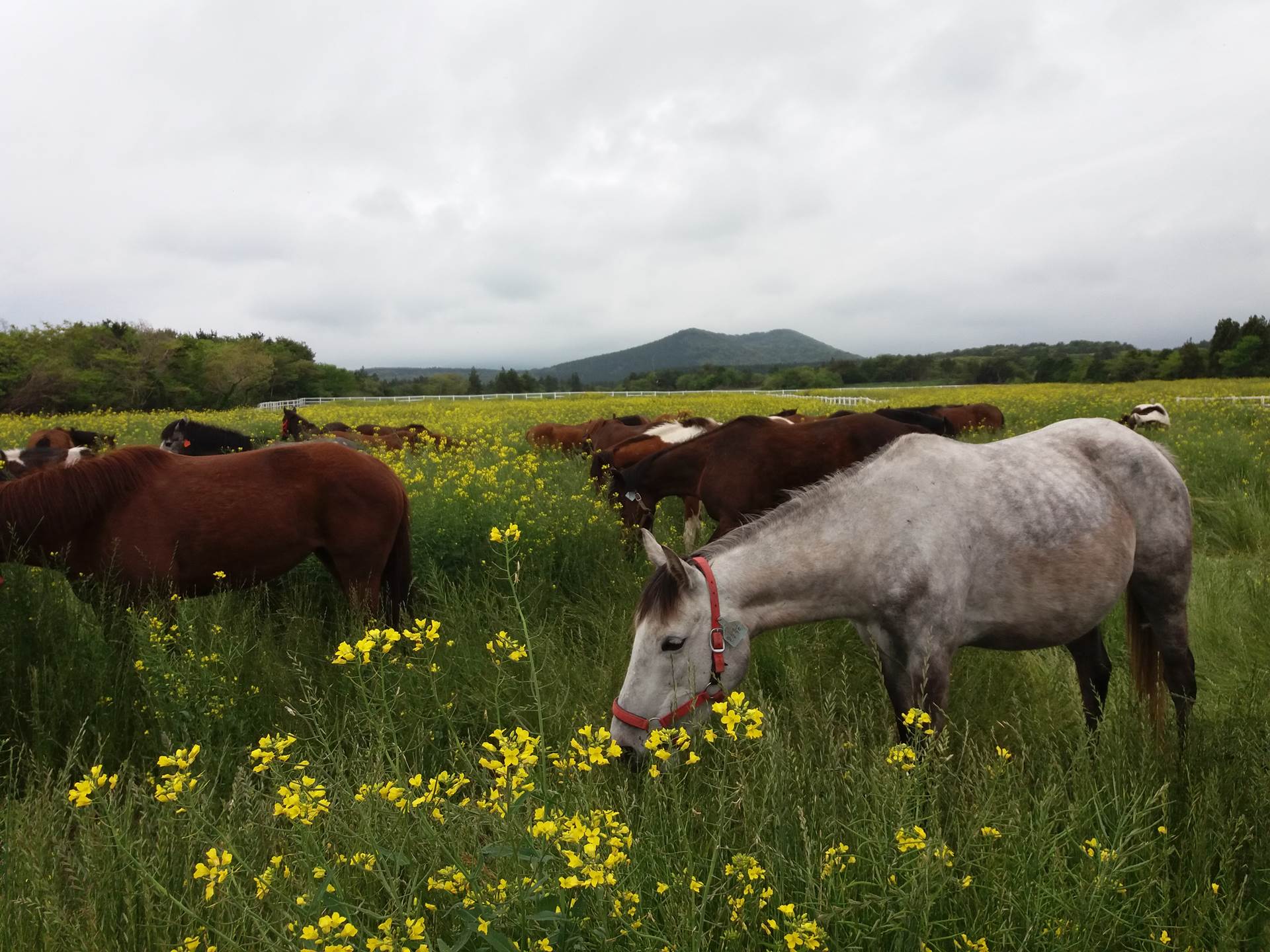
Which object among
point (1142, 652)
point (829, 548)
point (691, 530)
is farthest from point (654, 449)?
point (829, 548)

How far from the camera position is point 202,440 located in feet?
31.2

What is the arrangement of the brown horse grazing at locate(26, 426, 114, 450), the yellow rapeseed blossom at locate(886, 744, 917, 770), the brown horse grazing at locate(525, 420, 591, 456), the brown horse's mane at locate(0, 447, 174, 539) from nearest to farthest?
the yellow rapeseed blossom at locate(886, 744, 917, 770), the brown horse's mane at locate(0, 447, 174, 539), the brown horse grazing at locate(26, 426, 114, 450), the brown horse grazing at locate(525, 420, 591, 456)

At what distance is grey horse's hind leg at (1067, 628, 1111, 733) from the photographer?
397 centimetres

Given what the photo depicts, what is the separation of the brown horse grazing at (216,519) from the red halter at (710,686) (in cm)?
306

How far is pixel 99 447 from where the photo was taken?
497 inches

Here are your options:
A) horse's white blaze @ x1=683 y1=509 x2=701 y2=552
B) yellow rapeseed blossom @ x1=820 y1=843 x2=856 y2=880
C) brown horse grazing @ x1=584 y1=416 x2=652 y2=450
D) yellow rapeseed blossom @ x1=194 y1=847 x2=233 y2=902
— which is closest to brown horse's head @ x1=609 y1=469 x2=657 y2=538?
horse's white blaze @ x1=683 y1=509 x2=701 y2=552

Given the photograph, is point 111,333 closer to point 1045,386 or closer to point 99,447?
point 99,447

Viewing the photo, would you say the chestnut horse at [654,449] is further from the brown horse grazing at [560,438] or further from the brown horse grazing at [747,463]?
the brown horse grazing at [560,438]

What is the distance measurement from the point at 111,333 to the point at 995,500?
6236 cm

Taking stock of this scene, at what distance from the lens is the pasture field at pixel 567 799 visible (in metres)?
1.65

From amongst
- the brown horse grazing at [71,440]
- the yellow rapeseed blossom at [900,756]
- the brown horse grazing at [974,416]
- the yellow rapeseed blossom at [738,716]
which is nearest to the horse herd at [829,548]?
the yellow rapeseed blossom at [738,716]

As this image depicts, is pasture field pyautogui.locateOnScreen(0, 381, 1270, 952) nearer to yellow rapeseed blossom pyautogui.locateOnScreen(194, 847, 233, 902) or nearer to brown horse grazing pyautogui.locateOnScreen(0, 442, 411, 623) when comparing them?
yellow rapeseed blossom pyautogui.locateOnScreen(194, 847, 233, 902)

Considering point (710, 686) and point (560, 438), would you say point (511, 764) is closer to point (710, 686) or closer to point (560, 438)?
point (710, 686)

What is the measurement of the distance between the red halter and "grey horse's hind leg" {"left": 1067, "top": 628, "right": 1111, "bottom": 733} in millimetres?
2614
